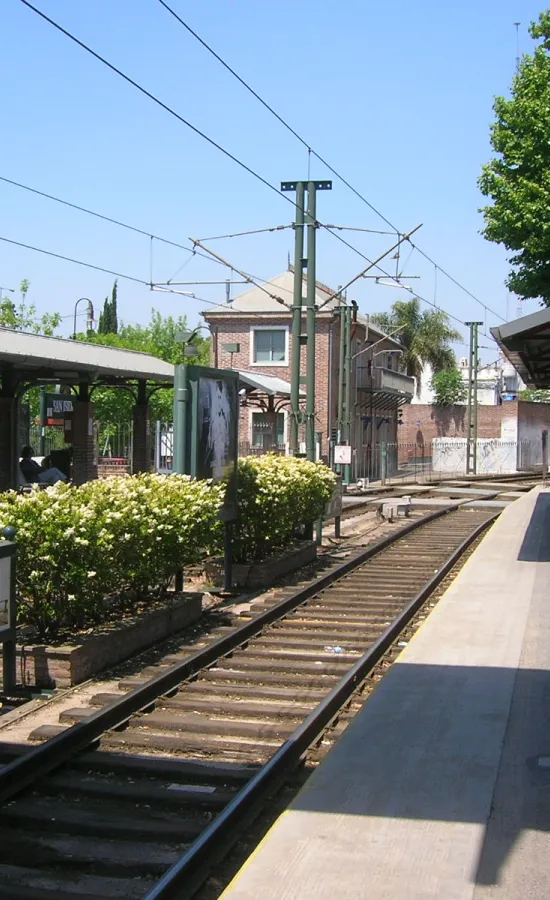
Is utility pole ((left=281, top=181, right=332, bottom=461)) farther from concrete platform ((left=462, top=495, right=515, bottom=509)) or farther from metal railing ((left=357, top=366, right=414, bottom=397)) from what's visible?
metal railing ((left=357, top=366, right=414, bottom=397))

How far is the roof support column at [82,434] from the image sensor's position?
26734 millimetres

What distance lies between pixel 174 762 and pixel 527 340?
35.6ft

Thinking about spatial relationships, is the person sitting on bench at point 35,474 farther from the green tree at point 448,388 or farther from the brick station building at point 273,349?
the green tree at point 448,388

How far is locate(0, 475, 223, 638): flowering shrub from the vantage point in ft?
30.0

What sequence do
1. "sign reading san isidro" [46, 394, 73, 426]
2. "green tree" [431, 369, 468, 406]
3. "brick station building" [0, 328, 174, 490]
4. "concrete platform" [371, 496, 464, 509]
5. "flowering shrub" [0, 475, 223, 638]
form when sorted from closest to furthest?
1. "flowering shrub" [0, 475, 223, 638]
2. "brick station building" [0, 328, 174, 490]
3. "concrete platform" [371, 496, 464, 509]
4. "sign reading san isidro" [46, 394, 73, 426]
5. "green tree" [431, 369, 468, 406]

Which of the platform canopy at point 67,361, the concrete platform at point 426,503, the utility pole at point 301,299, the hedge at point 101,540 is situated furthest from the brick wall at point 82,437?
the hedge at point 101,540

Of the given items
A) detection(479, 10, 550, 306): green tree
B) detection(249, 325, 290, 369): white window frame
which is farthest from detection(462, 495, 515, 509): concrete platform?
detection(249, 325, 290, 369): white window frame

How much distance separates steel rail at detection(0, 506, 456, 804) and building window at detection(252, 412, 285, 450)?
3201 cm

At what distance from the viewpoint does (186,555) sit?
11.6m

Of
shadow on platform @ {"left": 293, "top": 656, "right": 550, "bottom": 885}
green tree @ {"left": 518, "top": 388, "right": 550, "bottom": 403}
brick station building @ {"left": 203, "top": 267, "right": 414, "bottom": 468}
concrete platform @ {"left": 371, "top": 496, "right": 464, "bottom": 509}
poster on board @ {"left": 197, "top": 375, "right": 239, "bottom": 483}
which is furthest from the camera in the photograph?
green tree @ {"left": 518, "top": 388, "right": 550, "bottom": 403}

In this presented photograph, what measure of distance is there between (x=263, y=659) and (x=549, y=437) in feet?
224

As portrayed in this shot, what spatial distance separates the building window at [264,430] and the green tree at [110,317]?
153 ft

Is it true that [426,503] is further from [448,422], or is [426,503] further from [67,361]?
[448,422]

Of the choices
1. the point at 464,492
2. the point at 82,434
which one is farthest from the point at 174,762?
the point at 464,492
